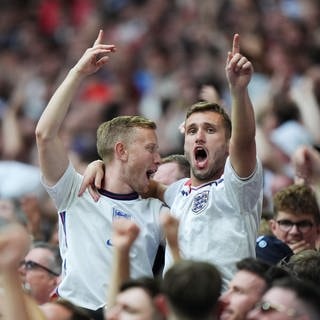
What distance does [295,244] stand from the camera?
9047 millimetres

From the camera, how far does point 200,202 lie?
25.4ft

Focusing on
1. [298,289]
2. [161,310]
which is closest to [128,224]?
[161,310]

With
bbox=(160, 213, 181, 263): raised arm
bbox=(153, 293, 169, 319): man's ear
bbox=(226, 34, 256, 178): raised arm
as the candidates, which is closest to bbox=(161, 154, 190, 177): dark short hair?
bbox=(226, 34, 256, 178): raised arm

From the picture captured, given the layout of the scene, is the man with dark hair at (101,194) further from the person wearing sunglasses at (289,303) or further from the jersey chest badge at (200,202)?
the person wearing sunglasses at (289,303)

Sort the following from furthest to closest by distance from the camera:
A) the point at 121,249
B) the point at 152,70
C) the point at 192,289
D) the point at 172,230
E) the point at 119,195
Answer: the point at 152,70
the point at 119,195
the point at 172,230
the point at 121,249
the point at 192,289

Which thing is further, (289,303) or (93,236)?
(93,236)

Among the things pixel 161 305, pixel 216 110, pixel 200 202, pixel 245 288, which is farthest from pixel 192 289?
pixel 216 110

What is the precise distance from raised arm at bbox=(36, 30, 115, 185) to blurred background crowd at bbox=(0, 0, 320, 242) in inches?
112

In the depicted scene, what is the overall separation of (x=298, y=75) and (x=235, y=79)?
6.49m

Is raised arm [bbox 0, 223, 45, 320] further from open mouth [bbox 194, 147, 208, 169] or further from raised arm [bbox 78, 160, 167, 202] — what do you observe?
open mouth [bbox 194, 147, 208, 169]

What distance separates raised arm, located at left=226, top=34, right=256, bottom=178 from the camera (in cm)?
725

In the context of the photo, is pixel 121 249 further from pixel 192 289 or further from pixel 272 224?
pixel 272 224

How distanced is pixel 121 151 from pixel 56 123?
0.52 m

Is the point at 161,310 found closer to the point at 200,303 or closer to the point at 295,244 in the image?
the point at 200,303
